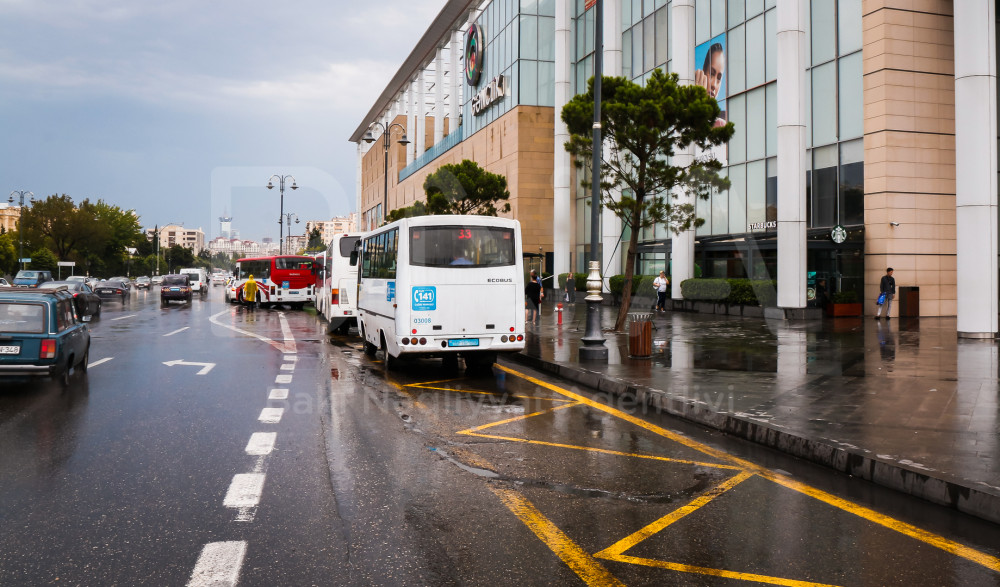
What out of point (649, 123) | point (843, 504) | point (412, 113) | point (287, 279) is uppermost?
point (412, 113)

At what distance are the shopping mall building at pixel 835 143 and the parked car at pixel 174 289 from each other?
22.5 meters

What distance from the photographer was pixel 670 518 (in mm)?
5270

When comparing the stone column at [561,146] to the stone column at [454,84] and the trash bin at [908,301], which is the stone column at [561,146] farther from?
the trash bin at [908,301]

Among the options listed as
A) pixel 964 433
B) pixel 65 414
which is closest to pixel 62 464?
pixel 65 414

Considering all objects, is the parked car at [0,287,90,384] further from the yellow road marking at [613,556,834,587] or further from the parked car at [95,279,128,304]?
the parked car at [95,279,128,304]

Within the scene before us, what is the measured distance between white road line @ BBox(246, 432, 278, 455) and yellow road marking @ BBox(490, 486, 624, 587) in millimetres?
2516

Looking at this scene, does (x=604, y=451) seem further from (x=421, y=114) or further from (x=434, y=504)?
(x=421, y=114)

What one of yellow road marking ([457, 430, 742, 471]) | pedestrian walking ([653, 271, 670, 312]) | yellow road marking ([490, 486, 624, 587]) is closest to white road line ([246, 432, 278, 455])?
yellow road marking ([457, 430, 742, 471])

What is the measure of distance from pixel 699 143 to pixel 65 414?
52.9 feet

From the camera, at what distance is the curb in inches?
220

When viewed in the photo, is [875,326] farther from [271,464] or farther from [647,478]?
[271,464]

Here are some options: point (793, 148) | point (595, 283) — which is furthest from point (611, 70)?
point (595, 283)

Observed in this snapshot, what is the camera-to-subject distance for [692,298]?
32.1 m

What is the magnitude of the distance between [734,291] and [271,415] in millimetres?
23397
